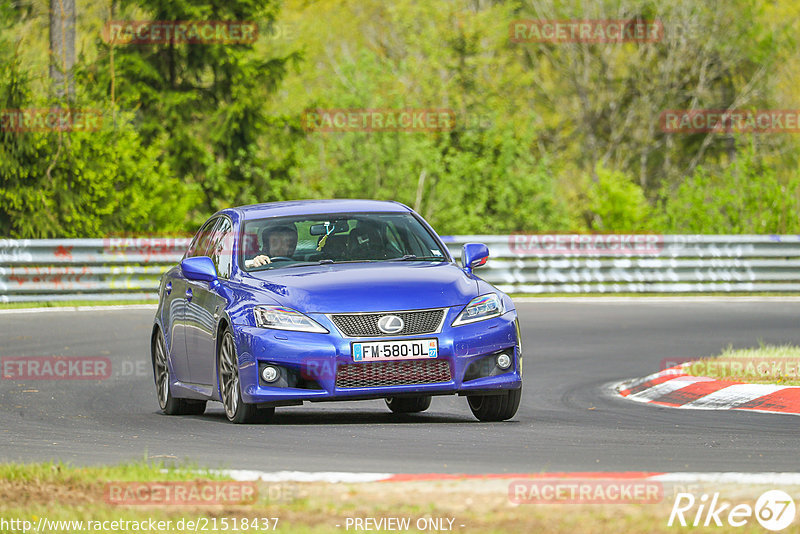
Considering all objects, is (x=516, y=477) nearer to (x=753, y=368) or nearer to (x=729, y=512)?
(x=729, y=512)

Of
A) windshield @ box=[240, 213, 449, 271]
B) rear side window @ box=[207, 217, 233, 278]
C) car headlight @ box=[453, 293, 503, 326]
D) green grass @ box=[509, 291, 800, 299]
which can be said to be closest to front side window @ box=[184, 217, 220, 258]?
rear side window @ box=[207, 217, 233, 278]

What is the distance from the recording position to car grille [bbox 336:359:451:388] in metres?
9.78

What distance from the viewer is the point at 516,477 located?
6.75 m

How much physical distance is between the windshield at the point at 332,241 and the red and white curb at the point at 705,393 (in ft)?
8.55

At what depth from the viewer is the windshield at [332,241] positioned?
10914mm

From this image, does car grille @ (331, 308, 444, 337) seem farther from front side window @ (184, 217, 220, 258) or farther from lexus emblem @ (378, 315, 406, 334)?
front side window @ (184, 217, 220, 258)

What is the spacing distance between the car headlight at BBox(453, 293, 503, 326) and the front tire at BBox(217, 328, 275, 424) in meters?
1.50

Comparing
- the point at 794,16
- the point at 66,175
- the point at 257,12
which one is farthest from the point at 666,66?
the point at 66,175

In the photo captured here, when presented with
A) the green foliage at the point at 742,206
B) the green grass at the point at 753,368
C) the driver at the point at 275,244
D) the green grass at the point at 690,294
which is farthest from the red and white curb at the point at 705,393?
the green foliage at the point at 742,206

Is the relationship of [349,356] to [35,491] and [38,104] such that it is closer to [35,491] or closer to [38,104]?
[35,491]

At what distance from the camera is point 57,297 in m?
24.7

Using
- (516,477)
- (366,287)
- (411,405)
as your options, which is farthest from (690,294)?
(516,477)

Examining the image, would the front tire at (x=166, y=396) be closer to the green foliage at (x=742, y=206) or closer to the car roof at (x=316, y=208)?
the car roof at (x=316, y=208)

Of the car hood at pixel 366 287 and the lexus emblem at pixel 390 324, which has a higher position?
the car hood at pixel 366 287
